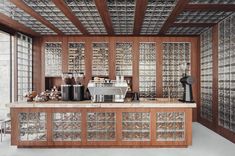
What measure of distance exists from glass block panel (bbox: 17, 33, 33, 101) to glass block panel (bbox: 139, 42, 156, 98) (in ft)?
11.1

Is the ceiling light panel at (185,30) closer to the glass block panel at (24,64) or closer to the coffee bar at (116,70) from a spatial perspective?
the coffee bar at (116,70)

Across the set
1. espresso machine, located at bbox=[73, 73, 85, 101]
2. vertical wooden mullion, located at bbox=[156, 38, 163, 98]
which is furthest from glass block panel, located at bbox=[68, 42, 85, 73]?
espresso machine, located at bbox=[73, 73, 85, 101]

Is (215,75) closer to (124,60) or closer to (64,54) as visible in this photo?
(124,60)

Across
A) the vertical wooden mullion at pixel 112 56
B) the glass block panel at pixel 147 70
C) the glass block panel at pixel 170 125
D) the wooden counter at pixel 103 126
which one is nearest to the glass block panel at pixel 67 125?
the wooden counter at pixel 103 126

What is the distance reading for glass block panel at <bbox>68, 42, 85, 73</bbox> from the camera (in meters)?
7.71

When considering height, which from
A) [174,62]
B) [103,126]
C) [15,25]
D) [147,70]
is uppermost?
[15,25]

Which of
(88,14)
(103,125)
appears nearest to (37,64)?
(88,14)

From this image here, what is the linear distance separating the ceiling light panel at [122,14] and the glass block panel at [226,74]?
2.15m

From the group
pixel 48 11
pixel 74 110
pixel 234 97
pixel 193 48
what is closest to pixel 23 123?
pixel 74 110

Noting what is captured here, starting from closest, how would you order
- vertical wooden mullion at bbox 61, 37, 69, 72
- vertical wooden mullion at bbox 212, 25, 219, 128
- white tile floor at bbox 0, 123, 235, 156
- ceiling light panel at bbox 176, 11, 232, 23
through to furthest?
white tile floor at bbox 0, 123, 235, 156 < ceiling light panel at bbox 176, 11, 232, 23 < vertical wooden mullion at bbox 212, 25, 219, 128 < vertical wooden mullion at bbox 61, 37, 69, 72

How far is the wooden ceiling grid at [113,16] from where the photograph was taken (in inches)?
181

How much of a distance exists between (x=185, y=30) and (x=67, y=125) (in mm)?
4229

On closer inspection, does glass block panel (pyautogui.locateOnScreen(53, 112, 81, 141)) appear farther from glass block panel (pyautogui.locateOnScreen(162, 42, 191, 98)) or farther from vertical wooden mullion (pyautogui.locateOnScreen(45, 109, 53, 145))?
glass block panel (pyautogui.locateOnScreen(162, 42, 191, 98))

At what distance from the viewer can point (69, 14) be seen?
17.3ft
